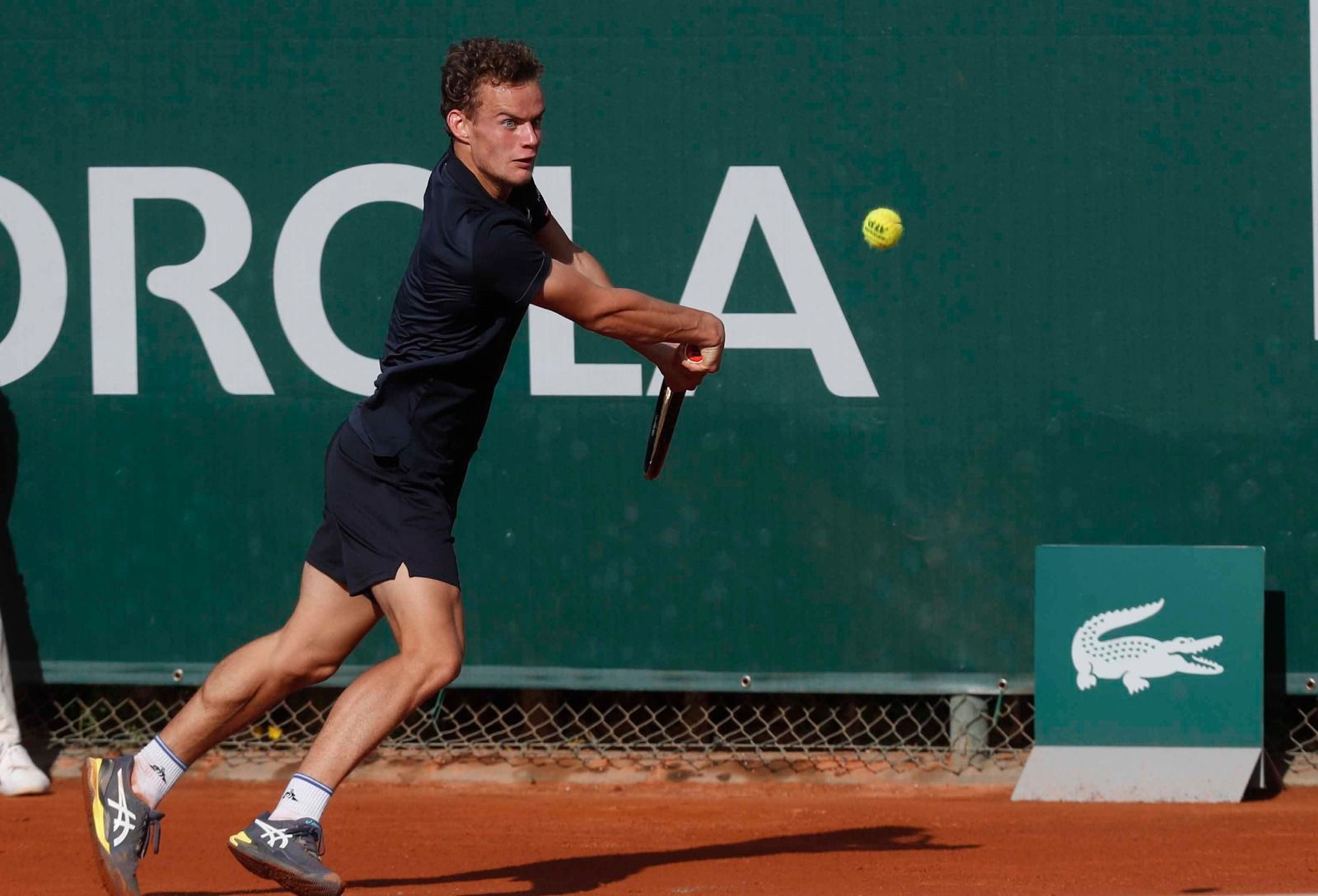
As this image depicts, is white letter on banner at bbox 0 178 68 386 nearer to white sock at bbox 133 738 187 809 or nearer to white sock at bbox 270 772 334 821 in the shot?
white sock at bbox 133 738 187 809

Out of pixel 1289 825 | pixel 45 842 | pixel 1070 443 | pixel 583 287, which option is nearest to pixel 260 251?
pixel 45 842

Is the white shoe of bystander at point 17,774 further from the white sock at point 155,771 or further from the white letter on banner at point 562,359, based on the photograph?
the white letter on banner at point 562,359

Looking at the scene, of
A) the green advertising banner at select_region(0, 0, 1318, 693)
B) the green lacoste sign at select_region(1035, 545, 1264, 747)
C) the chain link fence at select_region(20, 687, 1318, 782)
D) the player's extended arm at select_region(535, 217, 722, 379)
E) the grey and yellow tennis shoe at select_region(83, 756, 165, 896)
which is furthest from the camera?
the chain link fence at select_region(20, 687, 1318, 782)

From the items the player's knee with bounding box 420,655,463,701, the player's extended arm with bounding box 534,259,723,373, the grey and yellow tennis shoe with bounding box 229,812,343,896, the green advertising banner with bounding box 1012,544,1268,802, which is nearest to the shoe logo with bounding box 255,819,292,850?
the grey and yellow tennis shoe with bounding box 229,812,343,896

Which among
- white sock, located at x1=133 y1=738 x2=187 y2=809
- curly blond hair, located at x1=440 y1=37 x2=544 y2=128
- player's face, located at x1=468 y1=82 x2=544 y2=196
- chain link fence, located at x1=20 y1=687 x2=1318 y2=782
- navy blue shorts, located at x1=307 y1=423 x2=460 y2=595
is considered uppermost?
curly blond hair, located at x1=440 y1=37 x2=544 y2=128

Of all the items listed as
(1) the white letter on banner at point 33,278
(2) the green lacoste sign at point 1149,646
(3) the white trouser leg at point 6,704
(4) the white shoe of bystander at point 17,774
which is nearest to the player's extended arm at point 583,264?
(2) the green lacoste sign at point 1149,646

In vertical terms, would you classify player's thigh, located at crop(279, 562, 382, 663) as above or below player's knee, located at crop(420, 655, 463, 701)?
above

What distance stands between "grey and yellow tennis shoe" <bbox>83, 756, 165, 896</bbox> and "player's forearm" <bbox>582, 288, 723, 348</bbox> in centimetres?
132

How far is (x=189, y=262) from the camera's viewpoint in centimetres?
493

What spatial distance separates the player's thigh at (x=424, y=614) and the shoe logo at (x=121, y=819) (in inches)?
25.7

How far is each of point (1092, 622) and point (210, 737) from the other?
241 centimetres

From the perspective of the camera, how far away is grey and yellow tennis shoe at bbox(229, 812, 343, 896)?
308cm

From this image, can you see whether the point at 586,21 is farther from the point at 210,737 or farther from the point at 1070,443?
the point at 210,737

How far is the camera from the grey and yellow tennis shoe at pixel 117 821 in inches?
130
